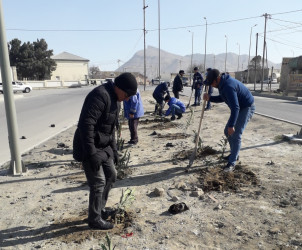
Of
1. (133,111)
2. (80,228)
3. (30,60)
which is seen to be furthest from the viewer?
(30,60)

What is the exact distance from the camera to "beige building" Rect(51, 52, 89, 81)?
7014cm

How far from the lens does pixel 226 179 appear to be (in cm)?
438

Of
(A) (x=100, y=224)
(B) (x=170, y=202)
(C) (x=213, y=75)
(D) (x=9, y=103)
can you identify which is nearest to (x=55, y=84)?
(D) (x=9, y=103)

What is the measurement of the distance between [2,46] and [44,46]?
203 ft

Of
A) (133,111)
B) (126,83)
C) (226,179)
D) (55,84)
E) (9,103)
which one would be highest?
(126,83)

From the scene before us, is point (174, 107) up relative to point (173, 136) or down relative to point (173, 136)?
up

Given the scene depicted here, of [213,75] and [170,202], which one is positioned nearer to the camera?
[170,202]

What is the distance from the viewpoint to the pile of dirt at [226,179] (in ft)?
13.7

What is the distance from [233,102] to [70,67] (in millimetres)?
71718

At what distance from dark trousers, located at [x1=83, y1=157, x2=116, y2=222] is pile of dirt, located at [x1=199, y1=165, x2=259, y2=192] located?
166 centimetres

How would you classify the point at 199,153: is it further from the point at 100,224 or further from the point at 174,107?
the point at 174,107

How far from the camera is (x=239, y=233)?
3.04 meters

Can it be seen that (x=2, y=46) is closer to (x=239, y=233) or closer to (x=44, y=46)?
(x=239, y=233)

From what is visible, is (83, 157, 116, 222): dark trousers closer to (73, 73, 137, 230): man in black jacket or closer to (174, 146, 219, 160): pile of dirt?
(73, 73, 137, 230): man in black jacket
